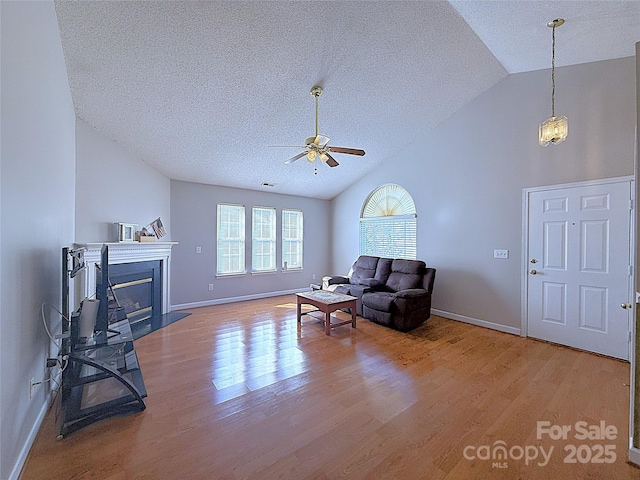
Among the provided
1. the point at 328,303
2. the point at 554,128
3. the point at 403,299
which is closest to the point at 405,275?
the point at 403,299

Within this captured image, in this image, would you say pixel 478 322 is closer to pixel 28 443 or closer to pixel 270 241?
pixel 270 241

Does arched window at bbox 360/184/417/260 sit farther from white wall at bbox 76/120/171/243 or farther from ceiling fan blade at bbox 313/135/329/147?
white wall at bbox 76/120/171/243

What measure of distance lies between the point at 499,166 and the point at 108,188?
5.55 metres

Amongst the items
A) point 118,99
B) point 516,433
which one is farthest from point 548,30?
point 118,99

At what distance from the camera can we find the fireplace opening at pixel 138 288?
391 cm

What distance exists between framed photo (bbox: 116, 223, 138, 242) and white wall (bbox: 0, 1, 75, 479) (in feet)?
4.69

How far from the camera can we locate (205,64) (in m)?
2.83

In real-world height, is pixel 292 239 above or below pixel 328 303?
above

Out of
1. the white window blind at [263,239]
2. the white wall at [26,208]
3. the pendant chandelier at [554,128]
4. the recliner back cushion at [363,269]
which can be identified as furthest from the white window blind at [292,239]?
the pendant chandelier at [554,128]

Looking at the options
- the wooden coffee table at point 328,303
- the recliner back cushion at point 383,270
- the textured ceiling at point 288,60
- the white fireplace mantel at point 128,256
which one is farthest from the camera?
the recliner back cushion at point 383,270

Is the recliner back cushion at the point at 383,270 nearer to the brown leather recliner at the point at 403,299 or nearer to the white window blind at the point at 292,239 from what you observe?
the brown leather recliner at the point at 403,299

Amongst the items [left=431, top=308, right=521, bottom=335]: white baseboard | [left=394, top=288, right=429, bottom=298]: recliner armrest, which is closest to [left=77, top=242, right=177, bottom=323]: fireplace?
[left=394, top=288, right=429, bottom=298]: recliner armrest

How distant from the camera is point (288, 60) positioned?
2.98 metres

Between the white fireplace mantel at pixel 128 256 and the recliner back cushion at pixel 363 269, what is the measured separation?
328 cm
